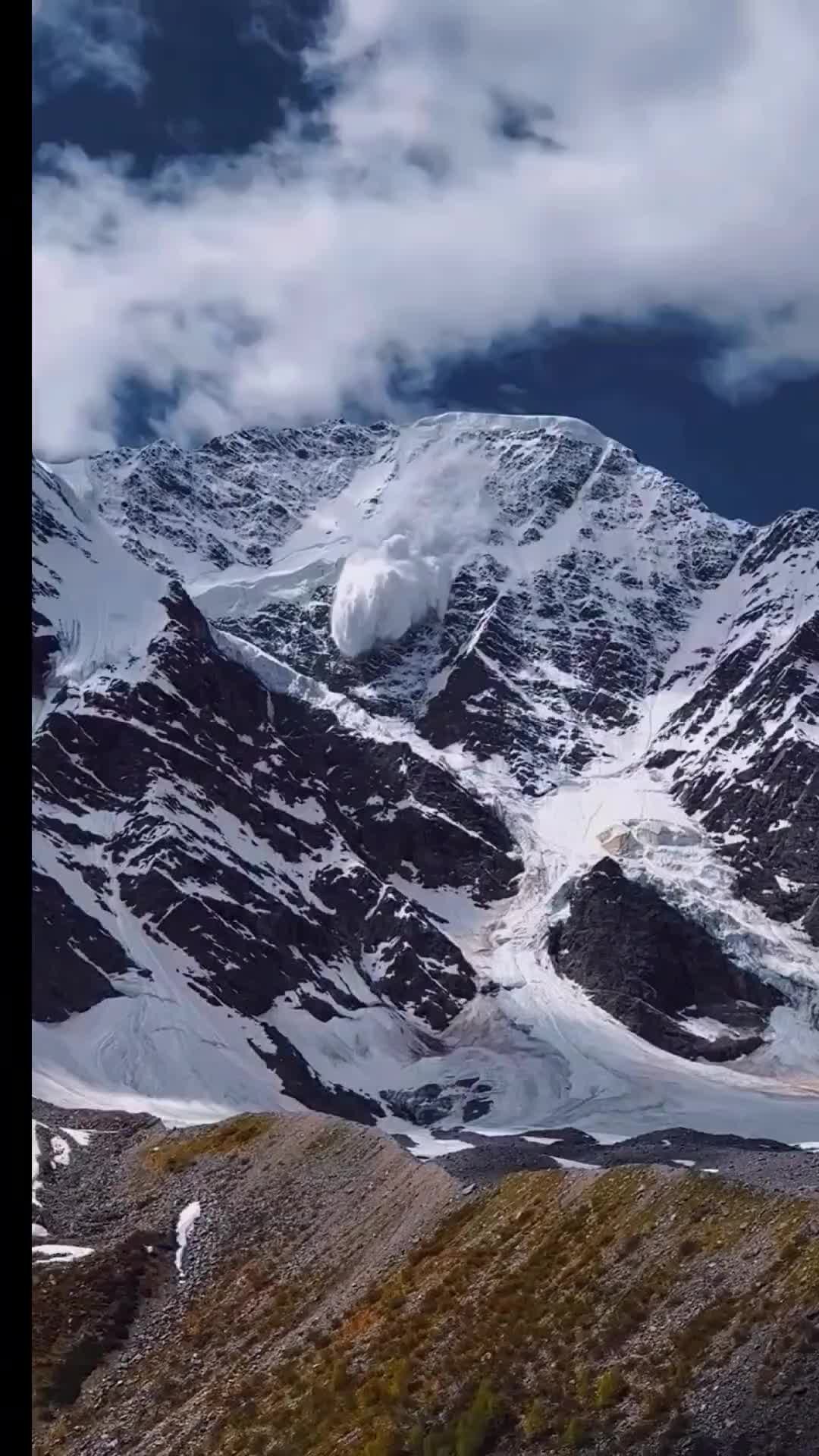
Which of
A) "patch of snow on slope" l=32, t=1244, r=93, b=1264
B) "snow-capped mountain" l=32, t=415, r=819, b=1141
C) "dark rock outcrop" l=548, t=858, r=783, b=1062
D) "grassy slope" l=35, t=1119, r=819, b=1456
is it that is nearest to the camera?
"grassy slope" l=35, t=1119, r=819, b=1456

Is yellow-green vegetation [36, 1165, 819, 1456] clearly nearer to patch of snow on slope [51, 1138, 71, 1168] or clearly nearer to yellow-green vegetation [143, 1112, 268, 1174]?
yellow-green vegetation [143, 1112, 268, 1174]

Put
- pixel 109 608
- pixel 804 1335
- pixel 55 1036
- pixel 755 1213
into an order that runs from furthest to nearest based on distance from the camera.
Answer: pixel 109 608 → pixel 55 1036 → pixel 755 1213 → pixel 804 1335

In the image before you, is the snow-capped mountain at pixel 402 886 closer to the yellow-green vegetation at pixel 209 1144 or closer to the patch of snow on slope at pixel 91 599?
the patch of snow on slope at pixel 91 599

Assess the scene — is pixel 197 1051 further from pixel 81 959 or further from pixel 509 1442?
pixel 509 1442

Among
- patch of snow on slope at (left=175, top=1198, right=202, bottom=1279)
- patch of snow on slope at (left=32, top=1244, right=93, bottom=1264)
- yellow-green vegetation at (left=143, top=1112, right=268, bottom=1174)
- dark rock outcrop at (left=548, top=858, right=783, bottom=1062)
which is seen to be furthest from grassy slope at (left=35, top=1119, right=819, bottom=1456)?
dark rock outcrop at (left=548, top=858, right=783, bottom=1062)

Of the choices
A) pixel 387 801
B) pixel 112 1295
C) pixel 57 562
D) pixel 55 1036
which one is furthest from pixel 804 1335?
pixel 57 562

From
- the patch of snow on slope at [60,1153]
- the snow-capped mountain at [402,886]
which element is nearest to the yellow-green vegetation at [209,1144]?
the patch of snow on slope at [60,1153]

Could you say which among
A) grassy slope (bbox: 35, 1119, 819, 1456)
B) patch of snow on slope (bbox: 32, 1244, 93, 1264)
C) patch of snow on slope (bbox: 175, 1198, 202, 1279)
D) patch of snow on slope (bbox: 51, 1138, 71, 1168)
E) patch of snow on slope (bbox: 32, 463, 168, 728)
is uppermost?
patch of snow on slope (bbox: 32, 463, 168, 728)
